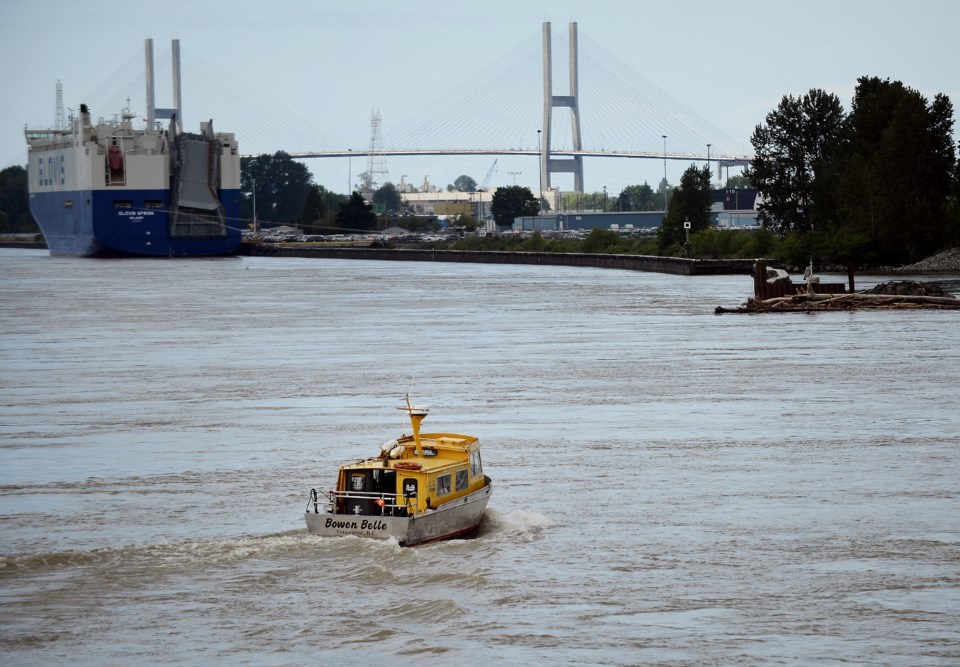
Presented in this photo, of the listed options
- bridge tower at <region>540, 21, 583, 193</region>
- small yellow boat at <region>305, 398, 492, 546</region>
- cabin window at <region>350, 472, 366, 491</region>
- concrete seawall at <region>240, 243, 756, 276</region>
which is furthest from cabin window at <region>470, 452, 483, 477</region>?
bridge tower at <region>540, 21, 583, 193</region>

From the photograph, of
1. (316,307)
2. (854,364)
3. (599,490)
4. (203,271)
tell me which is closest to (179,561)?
(599,490)

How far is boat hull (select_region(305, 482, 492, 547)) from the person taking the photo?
2052 centimetres

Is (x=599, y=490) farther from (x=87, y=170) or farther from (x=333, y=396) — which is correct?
(x=87, y=170)

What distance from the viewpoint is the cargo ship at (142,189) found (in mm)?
139625

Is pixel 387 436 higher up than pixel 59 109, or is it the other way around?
pixel 59 109

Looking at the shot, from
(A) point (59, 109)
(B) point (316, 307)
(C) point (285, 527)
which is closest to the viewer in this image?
(C) point (285, 527)

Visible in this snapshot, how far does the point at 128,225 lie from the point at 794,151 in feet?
210

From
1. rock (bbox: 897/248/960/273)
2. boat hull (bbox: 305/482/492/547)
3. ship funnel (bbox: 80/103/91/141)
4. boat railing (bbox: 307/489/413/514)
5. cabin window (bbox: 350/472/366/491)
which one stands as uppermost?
ship funnel (bbox: 80/103/91/141)

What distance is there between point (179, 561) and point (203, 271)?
10530 centimetres

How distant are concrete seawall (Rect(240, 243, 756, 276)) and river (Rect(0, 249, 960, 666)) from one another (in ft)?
186

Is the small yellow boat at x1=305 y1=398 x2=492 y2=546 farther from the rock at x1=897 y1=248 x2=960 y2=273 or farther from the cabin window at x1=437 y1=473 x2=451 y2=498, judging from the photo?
the rock at x1=897 y1=248 x2=960 y2=273

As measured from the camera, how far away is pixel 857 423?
31641mm

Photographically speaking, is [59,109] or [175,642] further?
[59,109]

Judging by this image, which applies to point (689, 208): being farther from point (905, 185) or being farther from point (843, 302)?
point (843, 302)
